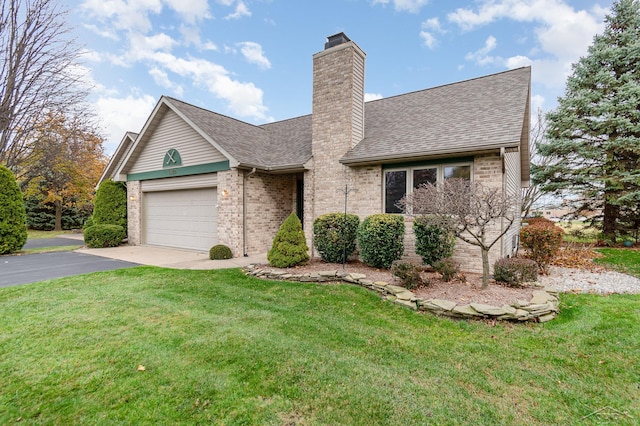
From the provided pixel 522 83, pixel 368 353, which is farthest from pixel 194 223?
pixel 522 83

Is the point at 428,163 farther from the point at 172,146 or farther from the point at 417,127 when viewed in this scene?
the point at 172,146

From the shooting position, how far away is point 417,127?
9.14 metres

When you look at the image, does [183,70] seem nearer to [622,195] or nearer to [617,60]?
[617,60]

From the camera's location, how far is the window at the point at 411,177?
7566 millimetres

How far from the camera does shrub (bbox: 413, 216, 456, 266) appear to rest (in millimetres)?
6855

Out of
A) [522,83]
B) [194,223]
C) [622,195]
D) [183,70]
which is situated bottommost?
[194,223]

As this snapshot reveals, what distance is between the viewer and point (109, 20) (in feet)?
38.2

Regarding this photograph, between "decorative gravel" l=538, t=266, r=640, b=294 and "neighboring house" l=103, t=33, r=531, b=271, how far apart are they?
4.03 ft

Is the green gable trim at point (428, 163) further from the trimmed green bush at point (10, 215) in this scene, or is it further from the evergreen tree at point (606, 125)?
the trimmed green bush at point (10, 215)

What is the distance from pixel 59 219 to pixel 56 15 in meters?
16.0

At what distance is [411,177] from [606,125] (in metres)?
10.4

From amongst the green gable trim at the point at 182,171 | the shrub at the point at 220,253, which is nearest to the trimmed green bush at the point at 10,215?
the green gable trim at the point at 182,171

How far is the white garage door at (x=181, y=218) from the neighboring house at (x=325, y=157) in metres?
0.04

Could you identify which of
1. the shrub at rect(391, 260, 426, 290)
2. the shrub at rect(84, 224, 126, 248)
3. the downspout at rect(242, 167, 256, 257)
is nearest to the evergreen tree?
the shrub at rect(391, 260, 426, 290)
